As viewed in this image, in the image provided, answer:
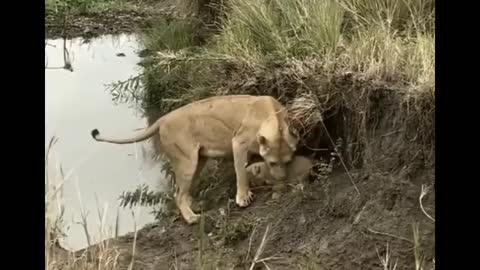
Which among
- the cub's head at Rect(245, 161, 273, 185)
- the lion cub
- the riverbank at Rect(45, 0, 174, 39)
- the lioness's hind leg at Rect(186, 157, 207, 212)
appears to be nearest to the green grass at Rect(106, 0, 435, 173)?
the lion cub

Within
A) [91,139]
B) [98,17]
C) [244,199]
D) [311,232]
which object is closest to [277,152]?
[244,199]

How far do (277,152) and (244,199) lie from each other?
356 millimetres

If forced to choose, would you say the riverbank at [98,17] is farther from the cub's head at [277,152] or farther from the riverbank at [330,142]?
the cub's head at [277,152]

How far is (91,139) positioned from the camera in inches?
257

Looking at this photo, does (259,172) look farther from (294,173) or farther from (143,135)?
(143,135)

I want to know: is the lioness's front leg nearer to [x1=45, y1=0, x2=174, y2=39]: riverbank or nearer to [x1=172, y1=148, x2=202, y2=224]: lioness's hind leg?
[x1=172, y1=148, x2=202, y2=224]: lioness's hind leg

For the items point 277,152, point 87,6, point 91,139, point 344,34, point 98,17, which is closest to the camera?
point 277,152

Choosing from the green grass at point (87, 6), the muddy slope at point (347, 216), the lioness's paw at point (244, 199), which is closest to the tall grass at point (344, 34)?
the muddy slope at point (347, 216)

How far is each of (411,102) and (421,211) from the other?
0.72 meters

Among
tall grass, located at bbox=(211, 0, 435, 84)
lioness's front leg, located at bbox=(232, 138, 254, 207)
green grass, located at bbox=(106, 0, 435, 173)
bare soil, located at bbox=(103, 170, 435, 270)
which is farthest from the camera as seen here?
lioness's front leg, located at bbox=(232, 138, 254, 207)

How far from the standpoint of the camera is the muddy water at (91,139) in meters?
5.16

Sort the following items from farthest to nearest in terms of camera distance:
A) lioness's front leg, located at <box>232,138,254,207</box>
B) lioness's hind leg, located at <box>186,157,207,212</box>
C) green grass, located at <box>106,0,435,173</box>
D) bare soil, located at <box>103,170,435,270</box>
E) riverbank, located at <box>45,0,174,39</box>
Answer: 1. riverbank, located at <box>45,0,174,39</box>
2. lioness's hind leg, located at <box>186,157,207,212</box>
3. lioness's front leg, located at <box>232,138,254,207</box>
4. green grass, located at <box>106,0,435,173</box>
5. bare soil, located at <box>103,170,435,270</box>

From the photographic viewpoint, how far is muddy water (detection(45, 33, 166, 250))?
16.9 ft

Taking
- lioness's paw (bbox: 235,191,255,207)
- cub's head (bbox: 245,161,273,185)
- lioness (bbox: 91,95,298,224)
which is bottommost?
lioness's paw (bbox: 235,191,255,207)
